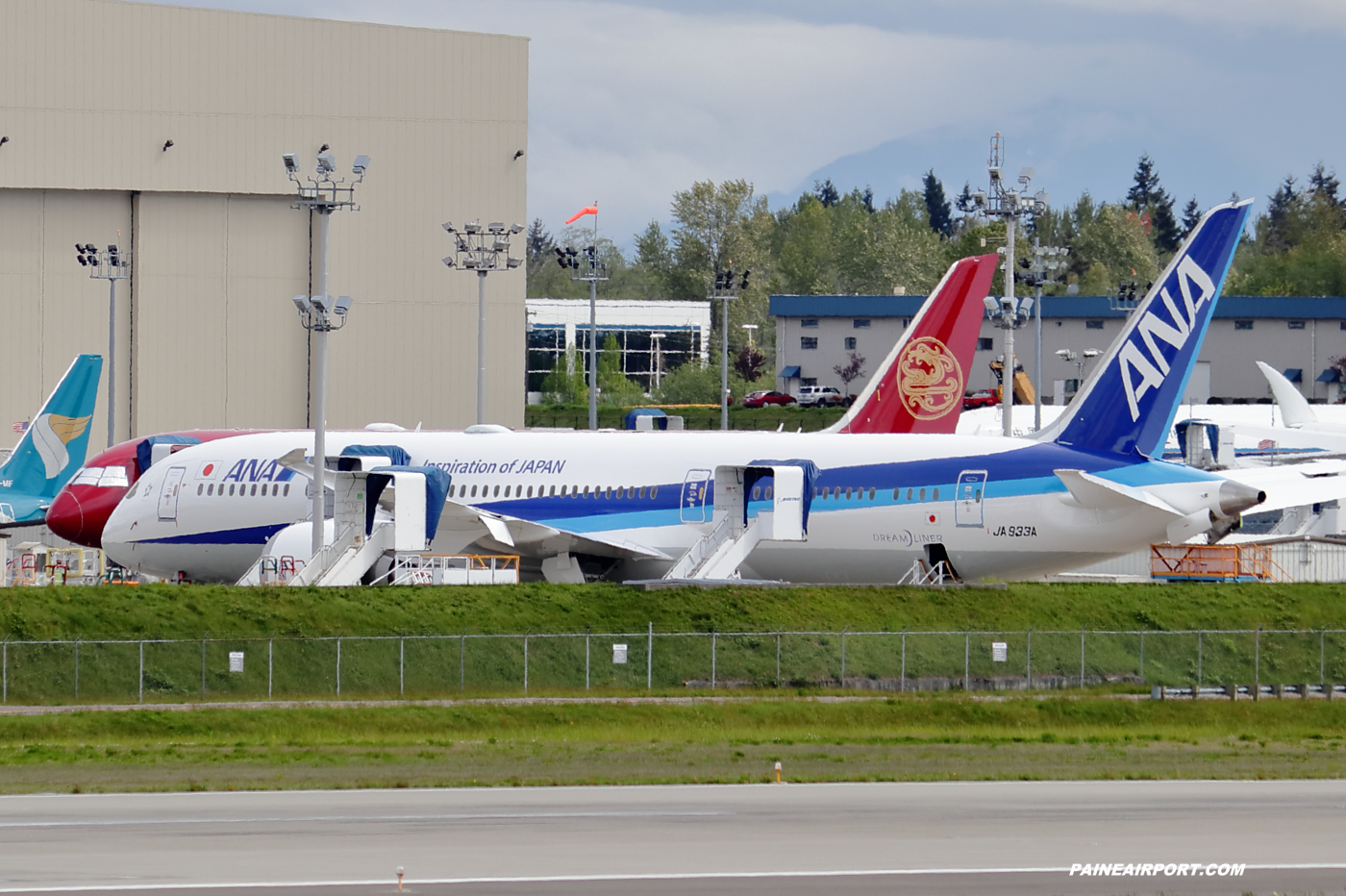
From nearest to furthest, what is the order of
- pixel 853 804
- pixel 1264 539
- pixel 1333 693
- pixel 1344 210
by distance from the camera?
pixel 853 804 → pixel 1333 693 → pixel 1264 539 → pixel 1344 210

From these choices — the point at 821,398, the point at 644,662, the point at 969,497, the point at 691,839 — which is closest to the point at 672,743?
the point at 644,662

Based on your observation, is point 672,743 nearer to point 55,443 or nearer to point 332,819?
point 332,819

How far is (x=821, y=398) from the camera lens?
385ft

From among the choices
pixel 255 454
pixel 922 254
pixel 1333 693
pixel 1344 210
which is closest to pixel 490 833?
pixel 1333 693

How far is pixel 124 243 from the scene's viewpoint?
7056cm

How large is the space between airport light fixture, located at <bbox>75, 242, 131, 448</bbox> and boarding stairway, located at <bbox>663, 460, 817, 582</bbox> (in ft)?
105

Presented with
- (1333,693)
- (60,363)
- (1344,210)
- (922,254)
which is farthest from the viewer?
(1344,210)

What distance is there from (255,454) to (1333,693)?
24335mm

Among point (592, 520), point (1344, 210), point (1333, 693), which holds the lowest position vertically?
point (1333, 693)

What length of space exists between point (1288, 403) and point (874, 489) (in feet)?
156

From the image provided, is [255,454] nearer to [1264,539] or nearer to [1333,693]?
[1333,693]

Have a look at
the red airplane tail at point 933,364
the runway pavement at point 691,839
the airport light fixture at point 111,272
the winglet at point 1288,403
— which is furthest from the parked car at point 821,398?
the runway pavement at point 691,839

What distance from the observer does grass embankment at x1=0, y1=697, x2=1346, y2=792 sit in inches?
901

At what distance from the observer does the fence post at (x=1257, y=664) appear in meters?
32.6
